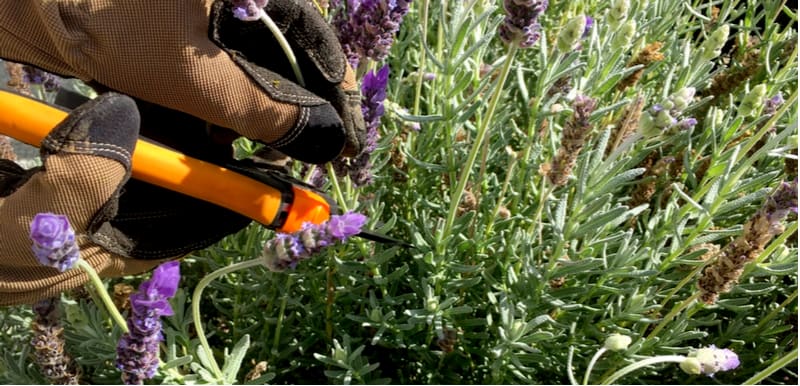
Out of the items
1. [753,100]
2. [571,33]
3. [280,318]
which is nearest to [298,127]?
[571,33]

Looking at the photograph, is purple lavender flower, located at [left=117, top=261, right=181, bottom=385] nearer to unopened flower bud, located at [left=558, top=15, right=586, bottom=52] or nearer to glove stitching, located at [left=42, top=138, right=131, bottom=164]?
glove stitching, located at [left=42, top=138, right=131, bottom=164]

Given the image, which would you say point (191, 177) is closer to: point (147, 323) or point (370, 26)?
point (147, 323)

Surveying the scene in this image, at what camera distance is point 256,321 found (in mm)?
1528

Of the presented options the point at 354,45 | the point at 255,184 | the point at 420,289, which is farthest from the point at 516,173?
the point at 255,184

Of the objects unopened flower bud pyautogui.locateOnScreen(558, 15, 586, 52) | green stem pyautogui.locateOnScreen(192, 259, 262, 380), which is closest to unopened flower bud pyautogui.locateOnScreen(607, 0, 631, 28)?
unopened flower bud pyautogui.locateOnScreen(558, 15, 586, 52)

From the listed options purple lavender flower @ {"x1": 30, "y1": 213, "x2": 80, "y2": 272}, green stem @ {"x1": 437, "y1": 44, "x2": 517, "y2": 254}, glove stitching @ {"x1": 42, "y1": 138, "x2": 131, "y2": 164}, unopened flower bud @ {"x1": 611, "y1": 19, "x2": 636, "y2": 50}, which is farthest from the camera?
unopened flower bud @ {"x1": 611, "y1": 19, "x2": 636, "y2": 50}

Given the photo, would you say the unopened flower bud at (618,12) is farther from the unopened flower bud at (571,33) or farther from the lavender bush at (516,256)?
the unopened flower bud at (571,33)

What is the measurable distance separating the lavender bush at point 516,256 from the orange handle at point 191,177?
0.22 meters

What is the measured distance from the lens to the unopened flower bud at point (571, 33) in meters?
1.02

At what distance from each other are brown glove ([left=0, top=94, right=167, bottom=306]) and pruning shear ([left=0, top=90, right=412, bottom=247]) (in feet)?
0.17

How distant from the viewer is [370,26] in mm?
1023

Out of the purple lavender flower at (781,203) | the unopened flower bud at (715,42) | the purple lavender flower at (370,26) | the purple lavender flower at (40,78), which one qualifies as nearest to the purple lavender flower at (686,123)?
the unopened flower bud at (715,42)

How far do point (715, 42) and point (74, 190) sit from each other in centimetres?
112

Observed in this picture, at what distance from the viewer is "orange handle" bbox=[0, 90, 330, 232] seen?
0.86 meters
